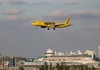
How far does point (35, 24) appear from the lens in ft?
274

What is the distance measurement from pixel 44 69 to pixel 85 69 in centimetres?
1812

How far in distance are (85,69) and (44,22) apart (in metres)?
108

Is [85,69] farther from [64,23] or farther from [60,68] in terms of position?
[64,23]

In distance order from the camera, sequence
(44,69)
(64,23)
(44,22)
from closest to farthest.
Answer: (44,22), (64,23), (44,69)

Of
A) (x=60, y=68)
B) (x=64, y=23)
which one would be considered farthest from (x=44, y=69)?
(x=64, y=23)

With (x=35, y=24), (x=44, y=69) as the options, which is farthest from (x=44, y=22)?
(x=44, y=69)

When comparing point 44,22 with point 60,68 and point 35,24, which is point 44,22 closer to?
point 35,24

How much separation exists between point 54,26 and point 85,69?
4054 inches

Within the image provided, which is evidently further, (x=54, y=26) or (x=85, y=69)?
(x=85, y=69)

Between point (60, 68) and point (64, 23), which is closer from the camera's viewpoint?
point (64, 23)

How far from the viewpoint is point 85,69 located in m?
185

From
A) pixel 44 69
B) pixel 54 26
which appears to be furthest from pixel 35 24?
pixel 44 69

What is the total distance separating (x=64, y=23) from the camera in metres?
86.7

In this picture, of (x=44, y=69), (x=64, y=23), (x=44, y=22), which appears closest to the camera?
(x=44, y=22)
